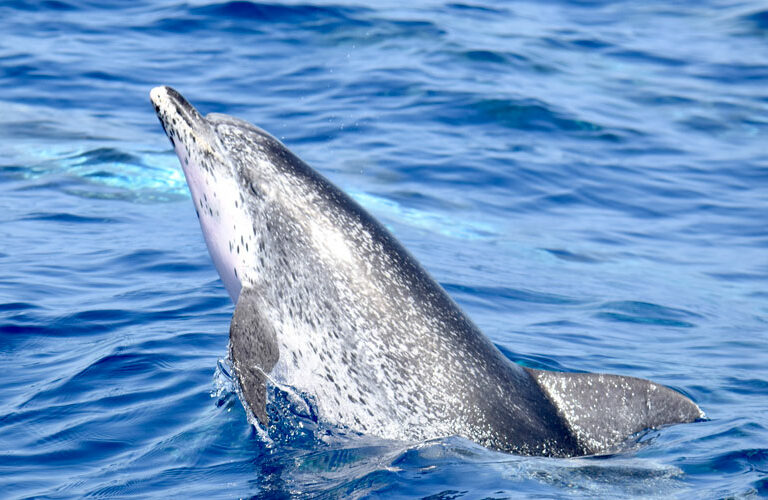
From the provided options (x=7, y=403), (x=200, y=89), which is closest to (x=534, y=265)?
(x=7, y=403)

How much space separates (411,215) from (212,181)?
7147 millimetres

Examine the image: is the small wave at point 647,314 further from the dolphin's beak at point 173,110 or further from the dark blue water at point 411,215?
the dolphin's beak at point 173,110

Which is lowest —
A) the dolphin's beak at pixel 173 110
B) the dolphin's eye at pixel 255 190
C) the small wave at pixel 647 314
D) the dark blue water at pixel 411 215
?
the small wave at pixel 647 314

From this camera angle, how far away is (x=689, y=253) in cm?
1470

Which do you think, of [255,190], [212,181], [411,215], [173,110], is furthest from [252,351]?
[411,215]

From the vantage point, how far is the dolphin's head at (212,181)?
27.6ft

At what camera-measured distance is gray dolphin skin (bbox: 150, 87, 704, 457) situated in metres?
7.75

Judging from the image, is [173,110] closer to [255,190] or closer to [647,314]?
[255,190]

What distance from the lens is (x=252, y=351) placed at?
26.0 feet

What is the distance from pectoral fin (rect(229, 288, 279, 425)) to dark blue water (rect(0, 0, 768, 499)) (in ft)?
1.15

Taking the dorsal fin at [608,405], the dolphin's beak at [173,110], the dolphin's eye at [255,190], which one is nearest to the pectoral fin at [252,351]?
the dolphin's eye at [255,190]

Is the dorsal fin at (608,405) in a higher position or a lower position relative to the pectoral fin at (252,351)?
lower

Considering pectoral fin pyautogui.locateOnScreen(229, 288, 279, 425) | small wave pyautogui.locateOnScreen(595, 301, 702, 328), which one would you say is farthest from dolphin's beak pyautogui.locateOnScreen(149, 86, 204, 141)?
small wave pyautogui.locateOnScreen(595, 301, 702, 328)

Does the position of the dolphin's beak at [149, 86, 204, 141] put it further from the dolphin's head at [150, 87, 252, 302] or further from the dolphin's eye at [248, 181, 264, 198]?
the dolphin's eye at [248, 181, 264, 198]
